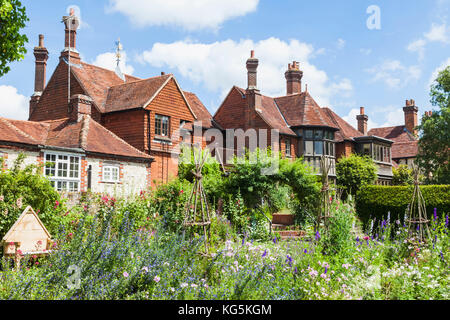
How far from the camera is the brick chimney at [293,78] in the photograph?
39.3m

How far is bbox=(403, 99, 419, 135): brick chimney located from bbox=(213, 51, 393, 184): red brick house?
13.6 m

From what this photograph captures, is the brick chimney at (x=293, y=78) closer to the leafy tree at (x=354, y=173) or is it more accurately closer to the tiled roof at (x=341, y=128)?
the tiled roof at (x=341, y=128)

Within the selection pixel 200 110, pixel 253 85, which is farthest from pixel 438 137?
pixel 200 110

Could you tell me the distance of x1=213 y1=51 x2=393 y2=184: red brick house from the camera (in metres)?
32.7

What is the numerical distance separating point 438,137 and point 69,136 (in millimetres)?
26635

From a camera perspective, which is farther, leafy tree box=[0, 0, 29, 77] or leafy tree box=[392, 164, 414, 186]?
leafy tree box=[392, 164, 414, 186]

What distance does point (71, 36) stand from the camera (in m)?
28.6

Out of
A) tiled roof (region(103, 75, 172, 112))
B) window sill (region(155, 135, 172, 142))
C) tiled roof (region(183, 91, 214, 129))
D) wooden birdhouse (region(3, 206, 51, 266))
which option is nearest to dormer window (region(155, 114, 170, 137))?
window sill (region(155, 135, 172, 142))

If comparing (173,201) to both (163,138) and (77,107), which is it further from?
(163,138)

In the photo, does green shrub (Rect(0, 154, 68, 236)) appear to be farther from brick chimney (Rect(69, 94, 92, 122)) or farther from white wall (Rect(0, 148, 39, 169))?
brick chimney (Rect(69, 94, 92, 122))
